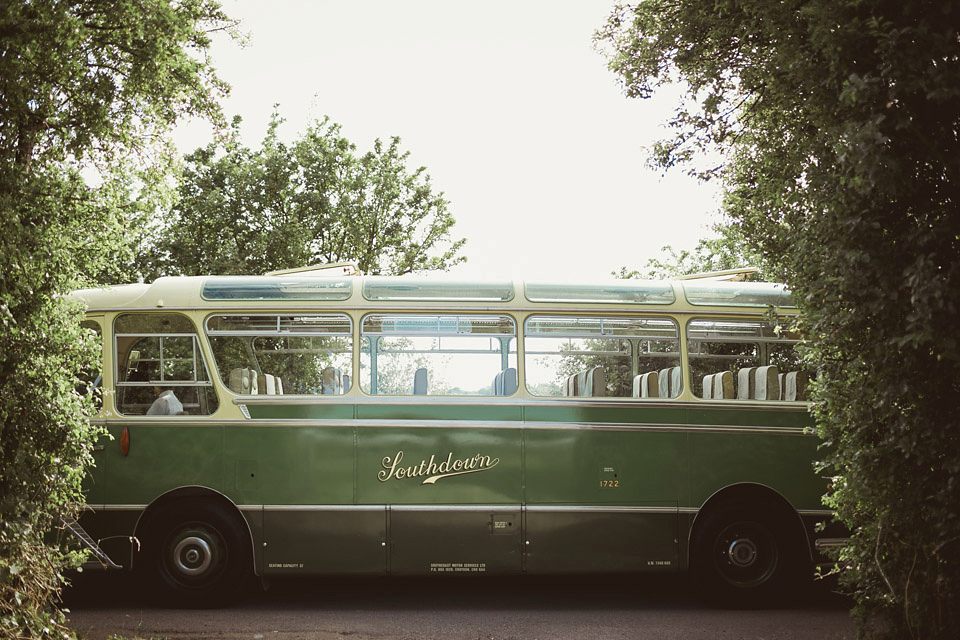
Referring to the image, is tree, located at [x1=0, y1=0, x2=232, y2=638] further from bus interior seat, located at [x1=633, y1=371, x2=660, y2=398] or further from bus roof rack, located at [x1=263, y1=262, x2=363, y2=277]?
bus interior seat, located at [x1=633, y1=371, x2=660, y2=398]

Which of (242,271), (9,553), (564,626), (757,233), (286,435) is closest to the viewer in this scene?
(9,553)

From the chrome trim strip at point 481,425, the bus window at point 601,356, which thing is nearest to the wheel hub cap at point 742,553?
the chrome trim strip at point 481,425

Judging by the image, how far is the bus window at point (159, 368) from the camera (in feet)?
29.6

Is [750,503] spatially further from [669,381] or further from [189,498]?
[189,498]

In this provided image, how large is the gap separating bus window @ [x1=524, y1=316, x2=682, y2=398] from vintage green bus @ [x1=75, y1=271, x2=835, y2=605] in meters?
0.02

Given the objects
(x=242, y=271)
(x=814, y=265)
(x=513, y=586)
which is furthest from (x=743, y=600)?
(x=242, y=271)

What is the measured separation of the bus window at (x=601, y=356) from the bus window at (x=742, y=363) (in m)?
0.24

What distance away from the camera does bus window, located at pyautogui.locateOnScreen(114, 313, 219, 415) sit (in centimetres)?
902

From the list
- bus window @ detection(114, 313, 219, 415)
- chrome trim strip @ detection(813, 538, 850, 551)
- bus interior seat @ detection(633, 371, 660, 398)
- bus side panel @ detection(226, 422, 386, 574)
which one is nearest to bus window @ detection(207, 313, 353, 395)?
bus window @ detection(114, 313, 219, 415)

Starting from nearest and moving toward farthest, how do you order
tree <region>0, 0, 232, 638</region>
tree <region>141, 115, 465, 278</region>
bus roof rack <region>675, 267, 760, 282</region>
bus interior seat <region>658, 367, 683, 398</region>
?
tree <region>0, 0, 232, 638</region>
bus interior seat <region>658, 367, 683, 398</region>
bus roof rack <region>675, 267, 760, 282</region>
tree <region>141, 115, 465, 278</region>

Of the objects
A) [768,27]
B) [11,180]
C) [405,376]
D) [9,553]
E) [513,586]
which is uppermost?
[768,27]

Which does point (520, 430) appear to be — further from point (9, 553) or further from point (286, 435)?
point (9, 553)

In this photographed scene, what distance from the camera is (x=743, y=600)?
29.7 ft

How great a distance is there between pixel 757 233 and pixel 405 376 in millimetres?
3634
